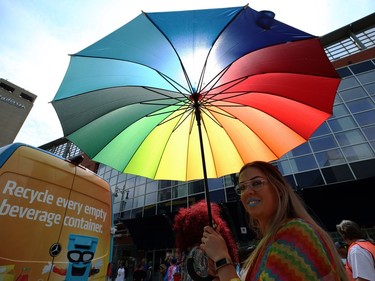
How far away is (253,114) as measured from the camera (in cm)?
246

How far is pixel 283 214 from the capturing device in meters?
1.13

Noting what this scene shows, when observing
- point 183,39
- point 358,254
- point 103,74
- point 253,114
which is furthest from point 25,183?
point 358,254

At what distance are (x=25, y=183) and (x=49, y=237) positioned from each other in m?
0.64

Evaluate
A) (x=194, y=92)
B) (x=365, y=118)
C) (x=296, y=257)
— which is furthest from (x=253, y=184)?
(x=365, y=118)

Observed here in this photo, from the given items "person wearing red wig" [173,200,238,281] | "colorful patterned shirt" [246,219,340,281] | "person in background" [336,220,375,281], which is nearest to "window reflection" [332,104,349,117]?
"person in background" [336,220,375,281]

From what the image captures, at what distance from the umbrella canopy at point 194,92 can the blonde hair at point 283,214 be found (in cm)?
63

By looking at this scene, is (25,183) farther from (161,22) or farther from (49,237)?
(161,22)

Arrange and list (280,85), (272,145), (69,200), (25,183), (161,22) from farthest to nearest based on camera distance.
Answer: (69,200) → (272,145) → (25,183) → (280,85) → (161,22)

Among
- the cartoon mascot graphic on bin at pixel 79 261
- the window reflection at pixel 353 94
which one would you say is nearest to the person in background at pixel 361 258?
the cartoon mascot graphic on bin at pixel 79 261

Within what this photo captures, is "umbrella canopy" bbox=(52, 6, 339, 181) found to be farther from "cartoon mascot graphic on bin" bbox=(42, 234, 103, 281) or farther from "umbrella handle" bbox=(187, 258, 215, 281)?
"cartoon mascot graphic on bin" bbox=(42, 234, 103, 281)

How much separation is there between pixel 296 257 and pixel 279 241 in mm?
96

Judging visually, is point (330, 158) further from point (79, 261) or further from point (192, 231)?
point (79, 261)

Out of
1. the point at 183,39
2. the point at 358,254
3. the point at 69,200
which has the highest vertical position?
the point at 183,39

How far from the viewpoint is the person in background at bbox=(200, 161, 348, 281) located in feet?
2.72
